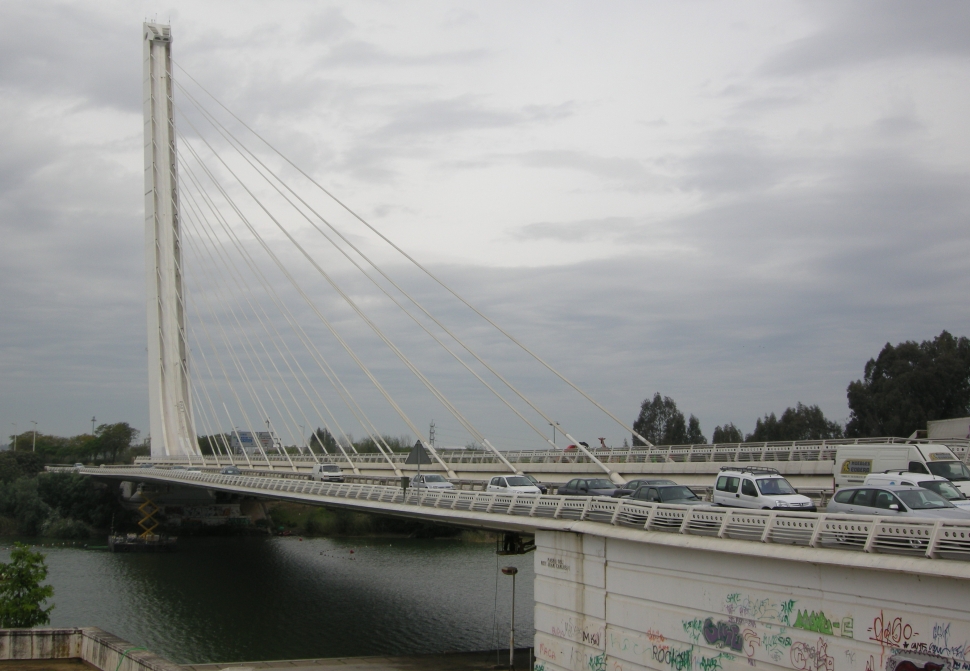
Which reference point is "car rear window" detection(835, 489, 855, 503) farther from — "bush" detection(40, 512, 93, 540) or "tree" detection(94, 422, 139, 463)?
"tree" detection(94, 422, 139, 463)

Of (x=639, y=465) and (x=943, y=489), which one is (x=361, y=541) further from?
(x=943, y=489)

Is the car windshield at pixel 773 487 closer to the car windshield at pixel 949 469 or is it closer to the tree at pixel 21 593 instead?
the car windshield at pixel 949 469

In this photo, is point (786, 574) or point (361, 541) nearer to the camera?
point (786, 574)

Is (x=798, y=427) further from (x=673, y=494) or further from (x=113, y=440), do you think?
(x=113, y=440)

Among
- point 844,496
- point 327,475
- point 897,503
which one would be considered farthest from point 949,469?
point 327,475

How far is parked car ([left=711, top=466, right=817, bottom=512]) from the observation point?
19109 mm

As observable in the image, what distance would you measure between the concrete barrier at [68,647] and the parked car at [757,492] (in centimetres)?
1458

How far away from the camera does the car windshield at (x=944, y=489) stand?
18.9 m

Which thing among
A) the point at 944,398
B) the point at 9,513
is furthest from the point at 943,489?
the point at 9,513

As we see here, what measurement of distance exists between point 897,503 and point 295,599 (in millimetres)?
35132

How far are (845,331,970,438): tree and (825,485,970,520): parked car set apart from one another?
43806 mm

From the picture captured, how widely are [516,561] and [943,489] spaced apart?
3208 cm

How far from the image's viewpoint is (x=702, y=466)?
3219 centimetres

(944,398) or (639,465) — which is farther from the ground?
(944,398)
